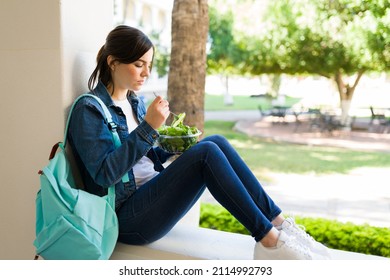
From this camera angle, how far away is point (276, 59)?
12500 mm

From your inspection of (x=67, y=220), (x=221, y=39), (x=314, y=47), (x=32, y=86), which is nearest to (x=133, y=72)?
(x=32, y=86)

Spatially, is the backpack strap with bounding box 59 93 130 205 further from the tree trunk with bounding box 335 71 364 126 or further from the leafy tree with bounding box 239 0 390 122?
the tree trunk with bounding box 335 71 364 126

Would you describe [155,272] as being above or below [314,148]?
above

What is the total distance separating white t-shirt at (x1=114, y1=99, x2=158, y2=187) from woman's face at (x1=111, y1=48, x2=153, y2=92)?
120 millimetres

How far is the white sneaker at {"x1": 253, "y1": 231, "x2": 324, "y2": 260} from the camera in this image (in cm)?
146

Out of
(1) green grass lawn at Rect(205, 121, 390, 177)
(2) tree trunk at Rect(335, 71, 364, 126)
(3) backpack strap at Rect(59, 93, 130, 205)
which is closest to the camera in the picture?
(3) backpack strap at Rect(59, 93, 130, 205)

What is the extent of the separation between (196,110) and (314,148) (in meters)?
8.14

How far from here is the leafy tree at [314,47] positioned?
807 cm

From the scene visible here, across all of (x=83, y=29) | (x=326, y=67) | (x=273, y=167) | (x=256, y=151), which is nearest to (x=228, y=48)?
(x=326, y=67)

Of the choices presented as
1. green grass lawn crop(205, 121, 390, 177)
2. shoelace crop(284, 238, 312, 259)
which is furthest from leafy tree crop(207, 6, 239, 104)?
shoelace crop(284, 238, 312, 259)

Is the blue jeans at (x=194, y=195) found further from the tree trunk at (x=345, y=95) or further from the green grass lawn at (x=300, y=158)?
the tree trunk at (x=345, y=95)

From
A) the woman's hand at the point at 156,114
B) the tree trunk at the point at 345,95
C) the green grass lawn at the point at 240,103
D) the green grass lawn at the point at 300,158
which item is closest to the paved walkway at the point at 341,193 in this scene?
Result: the green grass lawn at the point at 300,158

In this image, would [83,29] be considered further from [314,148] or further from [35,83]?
[314,148]

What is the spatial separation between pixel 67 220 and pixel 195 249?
1.72 feet
